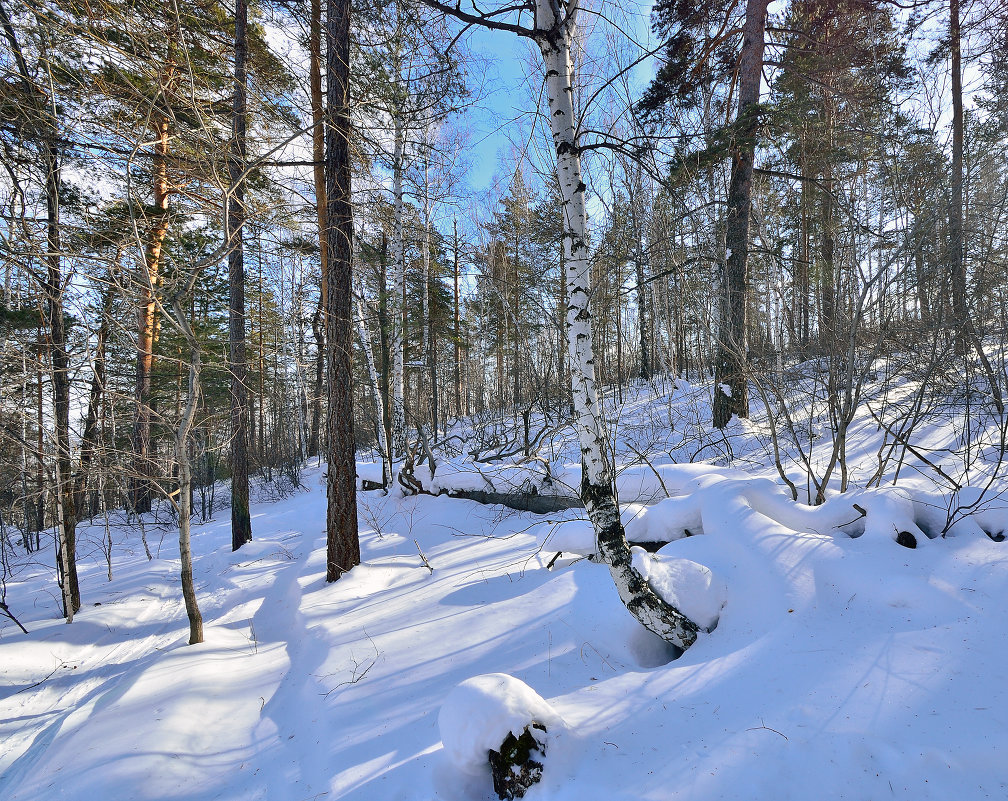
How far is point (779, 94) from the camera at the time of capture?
7910 millimetres

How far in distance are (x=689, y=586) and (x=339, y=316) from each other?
468 centimetres

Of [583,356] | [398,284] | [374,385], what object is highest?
[398,284]

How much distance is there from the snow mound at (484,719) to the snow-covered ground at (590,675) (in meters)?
0.02

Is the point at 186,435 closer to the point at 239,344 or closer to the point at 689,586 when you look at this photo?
the point at 239,344

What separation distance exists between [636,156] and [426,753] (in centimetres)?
391

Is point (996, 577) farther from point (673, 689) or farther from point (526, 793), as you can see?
point (526, 793)

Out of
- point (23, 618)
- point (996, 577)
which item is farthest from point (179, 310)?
point (996, 577)

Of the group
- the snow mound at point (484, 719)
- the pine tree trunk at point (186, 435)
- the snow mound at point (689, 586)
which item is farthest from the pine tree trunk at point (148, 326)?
the snow mound at point (689, 586)

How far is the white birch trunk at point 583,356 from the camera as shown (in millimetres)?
2920

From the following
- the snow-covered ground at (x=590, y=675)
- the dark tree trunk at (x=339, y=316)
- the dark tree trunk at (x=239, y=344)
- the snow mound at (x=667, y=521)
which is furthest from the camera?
the dark tree trunk at (x=239, y=344)

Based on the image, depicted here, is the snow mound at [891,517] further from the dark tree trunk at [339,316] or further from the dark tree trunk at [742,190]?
the dark tree trunk at [339,316]

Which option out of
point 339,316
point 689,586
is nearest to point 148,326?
point 339,316

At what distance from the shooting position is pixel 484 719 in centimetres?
209

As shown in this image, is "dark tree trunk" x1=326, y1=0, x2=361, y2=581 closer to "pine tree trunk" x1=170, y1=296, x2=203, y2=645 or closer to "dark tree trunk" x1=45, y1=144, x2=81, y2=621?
"pine tree trunk" x1=170, y1=296, x2=203, y2=645
